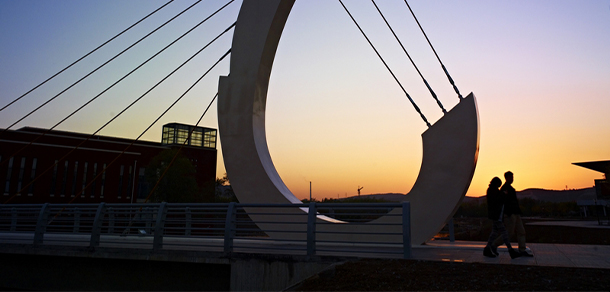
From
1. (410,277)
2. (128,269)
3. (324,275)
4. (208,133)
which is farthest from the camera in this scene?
(208,133)

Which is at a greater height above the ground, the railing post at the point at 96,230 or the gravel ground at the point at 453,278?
the railing post at the point at 96,230

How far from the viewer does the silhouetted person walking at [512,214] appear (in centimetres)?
623

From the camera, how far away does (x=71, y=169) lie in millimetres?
36250

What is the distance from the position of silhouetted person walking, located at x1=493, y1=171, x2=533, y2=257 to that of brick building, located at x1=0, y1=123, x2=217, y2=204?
28.7m

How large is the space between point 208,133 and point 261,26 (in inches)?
1687

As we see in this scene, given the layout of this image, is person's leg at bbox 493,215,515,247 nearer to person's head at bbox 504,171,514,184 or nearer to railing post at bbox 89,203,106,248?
person's head at bbox 504,171,514,184

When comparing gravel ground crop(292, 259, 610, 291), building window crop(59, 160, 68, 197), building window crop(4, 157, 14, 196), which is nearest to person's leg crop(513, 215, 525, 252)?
gravel ground crop(292, 259, 610, 291)

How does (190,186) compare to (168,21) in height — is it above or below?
below

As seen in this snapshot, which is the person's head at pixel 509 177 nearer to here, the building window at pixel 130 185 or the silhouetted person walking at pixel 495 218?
the silhouetted person walking at pixel 495 218

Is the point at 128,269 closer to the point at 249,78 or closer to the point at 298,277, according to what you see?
the point at 298,277

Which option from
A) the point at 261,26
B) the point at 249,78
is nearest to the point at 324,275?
the point at 249,78

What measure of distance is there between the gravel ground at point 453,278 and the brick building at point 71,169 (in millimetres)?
28822

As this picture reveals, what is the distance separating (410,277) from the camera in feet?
14.9

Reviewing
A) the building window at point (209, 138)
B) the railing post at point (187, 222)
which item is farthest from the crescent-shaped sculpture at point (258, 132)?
the building window at point (209, 138)
